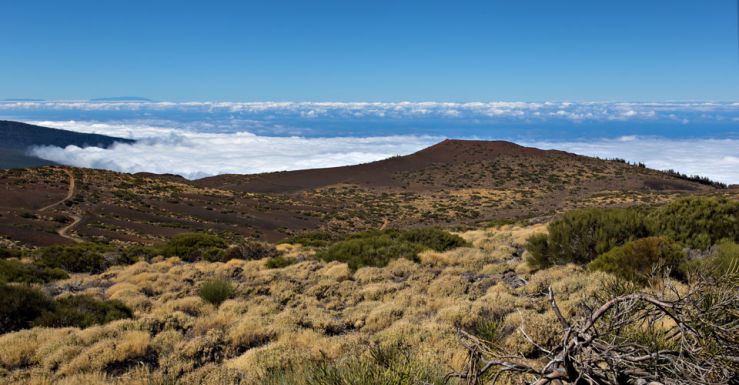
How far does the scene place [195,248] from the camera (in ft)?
66.6

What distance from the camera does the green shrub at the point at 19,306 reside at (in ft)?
29.3

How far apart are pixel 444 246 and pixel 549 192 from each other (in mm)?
51620

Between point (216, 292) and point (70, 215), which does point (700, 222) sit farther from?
point (70, 215)

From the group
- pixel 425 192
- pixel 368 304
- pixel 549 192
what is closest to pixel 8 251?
pixel 368 304

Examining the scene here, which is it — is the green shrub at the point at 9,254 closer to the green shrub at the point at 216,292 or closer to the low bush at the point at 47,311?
the low bush at the point at 47,311

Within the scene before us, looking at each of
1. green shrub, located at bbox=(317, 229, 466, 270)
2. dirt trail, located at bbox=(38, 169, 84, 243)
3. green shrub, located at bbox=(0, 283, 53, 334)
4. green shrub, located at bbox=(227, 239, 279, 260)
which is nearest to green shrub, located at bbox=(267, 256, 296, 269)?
green shrub, located at bbox=(317, 229, 466, 270)

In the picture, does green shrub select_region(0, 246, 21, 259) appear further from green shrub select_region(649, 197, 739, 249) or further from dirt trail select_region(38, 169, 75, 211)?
green shrub select_region(649, 197, 739, 249)

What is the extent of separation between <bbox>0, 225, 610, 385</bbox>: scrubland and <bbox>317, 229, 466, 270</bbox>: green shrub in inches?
34.2

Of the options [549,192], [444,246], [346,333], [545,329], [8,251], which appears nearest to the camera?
[545,329]

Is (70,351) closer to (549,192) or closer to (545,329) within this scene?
(545,329)

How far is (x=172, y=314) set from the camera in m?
9.52

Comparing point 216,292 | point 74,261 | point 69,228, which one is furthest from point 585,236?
point 69,228

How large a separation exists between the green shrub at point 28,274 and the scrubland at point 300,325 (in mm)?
608

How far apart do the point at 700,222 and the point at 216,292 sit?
13.4 meters
